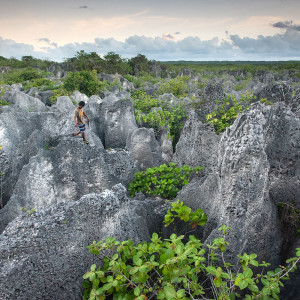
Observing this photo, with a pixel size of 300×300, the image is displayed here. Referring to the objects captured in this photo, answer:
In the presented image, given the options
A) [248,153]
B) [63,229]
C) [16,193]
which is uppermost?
[248,153]

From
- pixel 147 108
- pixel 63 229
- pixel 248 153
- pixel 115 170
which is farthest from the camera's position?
pixel 147 108

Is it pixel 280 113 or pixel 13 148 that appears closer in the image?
pixel 280 113

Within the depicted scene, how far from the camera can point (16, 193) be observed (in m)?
4.89

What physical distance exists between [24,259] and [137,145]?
169 inches

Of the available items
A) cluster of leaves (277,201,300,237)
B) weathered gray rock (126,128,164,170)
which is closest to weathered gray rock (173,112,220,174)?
weathered gray rock (126,128,164,170)

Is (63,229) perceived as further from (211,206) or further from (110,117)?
(110,117)

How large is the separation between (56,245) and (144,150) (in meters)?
4.07

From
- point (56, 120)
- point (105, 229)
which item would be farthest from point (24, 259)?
point (56, 120)

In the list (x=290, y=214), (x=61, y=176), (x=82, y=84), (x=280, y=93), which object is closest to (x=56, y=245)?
(x=61, y=176)

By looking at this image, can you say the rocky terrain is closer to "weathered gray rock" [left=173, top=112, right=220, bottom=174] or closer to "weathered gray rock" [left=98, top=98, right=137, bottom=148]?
"weathered gray rock" [left=173, top=112, right=220, bottom=174]

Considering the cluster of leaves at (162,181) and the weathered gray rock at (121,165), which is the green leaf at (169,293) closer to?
the cluster of leaves at (162,181)

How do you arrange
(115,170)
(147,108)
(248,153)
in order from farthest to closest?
(147,108)
(115,170)
(248,153)

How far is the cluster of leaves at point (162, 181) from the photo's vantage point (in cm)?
535

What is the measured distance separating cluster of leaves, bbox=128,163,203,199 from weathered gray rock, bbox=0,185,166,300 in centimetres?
213
